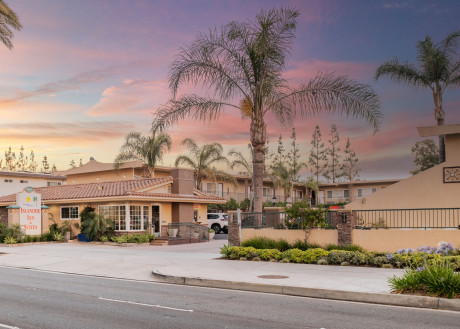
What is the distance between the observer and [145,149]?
4459cm

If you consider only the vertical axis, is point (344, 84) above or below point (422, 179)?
above

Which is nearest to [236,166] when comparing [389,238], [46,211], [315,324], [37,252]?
[46,211]

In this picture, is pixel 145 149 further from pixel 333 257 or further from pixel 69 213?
pixel 333 257

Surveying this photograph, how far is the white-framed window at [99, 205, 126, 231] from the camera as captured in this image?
3084cm

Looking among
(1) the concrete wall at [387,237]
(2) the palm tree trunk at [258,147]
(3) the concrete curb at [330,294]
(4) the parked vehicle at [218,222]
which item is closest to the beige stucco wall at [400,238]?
(1) the concrete wall at [387,237]

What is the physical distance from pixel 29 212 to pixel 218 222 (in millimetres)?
16151

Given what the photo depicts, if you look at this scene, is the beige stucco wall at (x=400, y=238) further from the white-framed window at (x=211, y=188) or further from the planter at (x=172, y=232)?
the white-framed window at (x=211, y=188)

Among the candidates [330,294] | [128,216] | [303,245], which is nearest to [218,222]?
[128,216]

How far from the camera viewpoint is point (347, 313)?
952 cm

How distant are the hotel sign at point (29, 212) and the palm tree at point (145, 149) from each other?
1431cm

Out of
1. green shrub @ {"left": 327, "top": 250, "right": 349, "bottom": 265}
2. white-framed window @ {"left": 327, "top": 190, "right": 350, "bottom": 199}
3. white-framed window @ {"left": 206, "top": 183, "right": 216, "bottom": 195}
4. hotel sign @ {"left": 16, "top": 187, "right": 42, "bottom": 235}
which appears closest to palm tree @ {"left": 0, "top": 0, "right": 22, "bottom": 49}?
hotel sign @ {"left": 16, "top": 187, "right": 42, "bottom": 235}

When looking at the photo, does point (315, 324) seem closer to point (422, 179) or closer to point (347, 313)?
point (347, 313)

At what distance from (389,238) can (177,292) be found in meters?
8.86

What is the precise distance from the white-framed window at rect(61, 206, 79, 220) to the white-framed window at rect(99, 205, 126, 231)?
9.81ft
